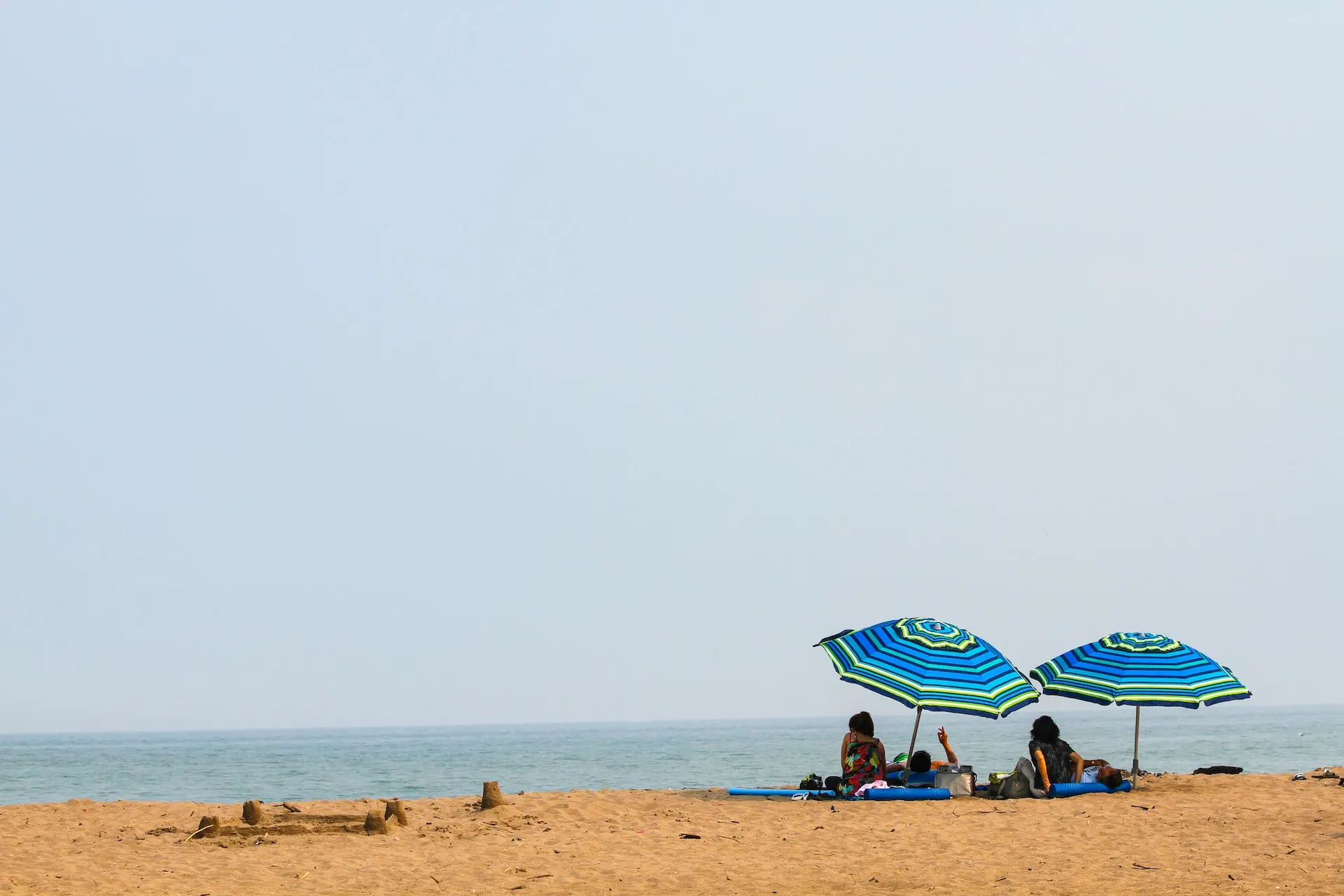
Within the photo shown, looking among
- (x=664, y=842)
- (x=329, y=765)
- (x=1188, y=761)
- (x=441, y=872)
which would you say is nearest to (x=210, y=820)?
(x=441, y=872)

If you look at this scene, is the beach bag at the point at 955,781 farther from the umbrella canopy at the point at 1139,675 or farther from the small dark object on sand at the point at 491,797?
the small dark object on sand at the point at 491,797

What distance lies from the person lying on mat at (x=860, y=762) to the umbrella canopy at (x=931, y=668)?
0.97m

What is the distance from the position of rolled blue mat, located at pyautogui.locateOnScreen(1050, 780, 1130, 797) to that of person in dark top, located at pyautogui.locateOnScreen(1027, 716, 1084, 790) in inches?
4.4

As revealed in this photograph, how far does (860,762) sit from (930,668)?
1683 millimetres

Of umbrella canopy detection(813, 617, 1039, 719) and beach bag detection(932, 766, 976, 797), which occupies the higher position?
umbrella canopy detection(813, 617, 1039, 719)

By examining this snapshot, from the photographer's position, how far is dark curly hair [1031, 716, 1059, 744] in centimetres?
1456

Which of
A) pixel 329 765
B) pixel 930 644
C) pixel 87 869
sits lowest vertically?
pixel 329 765

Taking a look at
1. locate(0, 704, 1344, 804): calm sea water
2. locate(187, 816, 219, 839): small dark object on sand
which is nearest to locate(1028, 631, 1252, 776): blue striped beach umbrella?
locate(187, 816, 219, 839): small dark object on sand

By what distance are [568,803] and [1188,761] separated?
26.5m

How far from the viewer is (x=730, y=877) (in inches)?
387

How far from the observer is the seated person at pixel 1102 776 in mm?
15039

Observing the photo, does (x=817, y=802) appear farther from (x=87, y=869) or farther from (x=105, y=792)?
(x=105, y=792)

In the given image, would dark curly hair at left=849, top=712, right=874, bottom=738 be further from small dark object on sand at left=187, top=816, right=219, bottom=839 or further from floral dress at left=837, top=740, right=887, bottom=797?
small dark object on sand at left=187, top=816, right=219, bottom=839

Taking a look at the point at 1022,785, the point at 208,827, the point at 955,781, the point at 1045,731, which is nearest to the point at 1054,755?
the point at 1045,731
